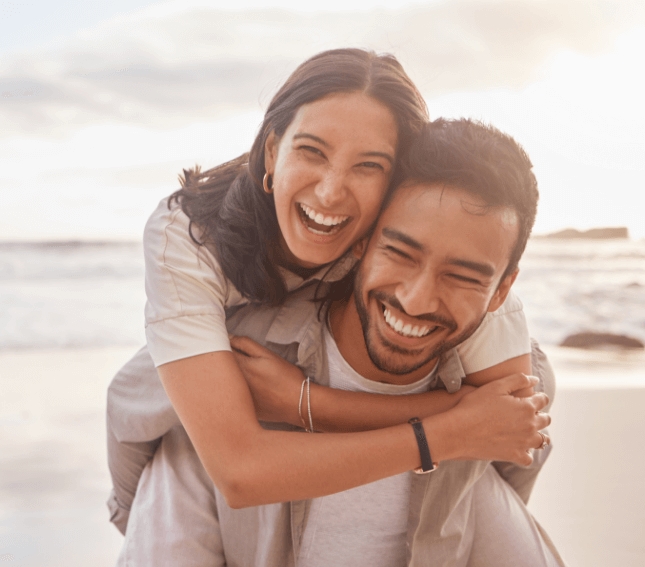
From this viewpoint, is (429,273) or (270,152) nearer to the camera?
(429,273)

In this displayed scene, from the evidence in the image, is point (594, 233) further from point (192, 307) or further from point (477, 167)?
point (192, 307)

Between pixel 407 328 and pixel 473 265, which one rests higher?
pixel 473 265

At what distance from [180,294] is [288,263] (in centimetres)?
45

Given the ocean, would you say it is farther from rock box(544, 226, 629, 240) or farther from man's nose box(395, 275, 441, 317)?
man's nose box(395, 275, 441, 317)

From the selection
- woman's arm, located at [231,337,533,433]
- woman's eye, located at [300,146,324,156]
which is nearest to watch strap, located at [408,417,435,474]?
woman's arm, located at [231,337,533,433]

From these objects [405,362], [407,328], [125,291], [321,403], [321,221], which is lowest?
[321,403]

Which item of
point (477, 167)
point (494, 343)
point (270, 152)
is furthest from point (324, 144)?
point (494, 343)

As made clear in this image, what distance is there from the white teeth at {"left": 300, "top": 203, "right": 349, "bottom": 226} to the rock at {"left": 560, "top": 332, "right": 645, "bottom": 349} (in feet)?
19.3

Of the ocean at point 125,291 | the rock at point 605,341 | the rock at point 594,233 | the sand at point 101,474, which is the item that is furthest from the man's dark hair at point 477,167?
the rock at point 594,233

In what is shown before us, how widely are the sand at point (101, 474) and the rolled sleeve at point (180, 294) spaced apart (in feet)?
6.14

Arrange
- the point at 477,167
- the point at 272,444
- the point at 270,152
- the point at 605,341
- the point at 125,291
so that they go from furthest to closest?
the point at 125,291, the point at 605,341, the point at 270,152, the point at 477,167, the point at 272,444

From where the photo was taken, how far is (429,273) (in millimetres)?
1940

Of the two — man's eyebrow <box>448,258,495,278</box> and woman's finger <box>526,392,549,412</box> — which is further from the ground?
man's eyebrow <box>448,258,495,278</box>

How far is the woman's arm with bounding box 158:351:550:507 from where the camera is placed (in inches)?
70.5
